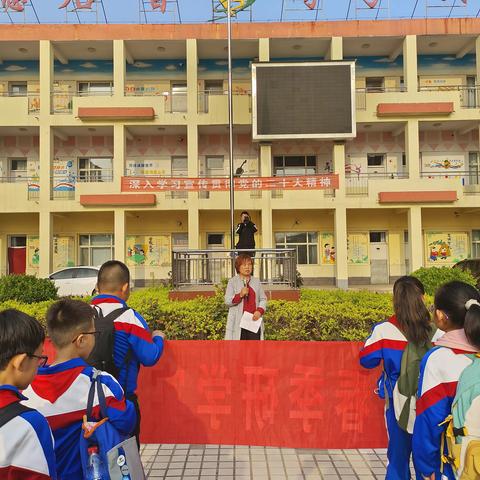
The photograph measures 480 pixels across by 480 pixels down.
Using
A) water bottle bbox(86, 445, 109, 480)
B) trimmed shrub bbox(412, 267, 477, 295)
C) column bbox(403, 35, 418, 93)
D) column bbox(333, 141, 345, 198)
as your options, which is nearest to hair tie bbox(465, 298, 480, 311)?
water bottle bbox(86, 445, 109, 480)

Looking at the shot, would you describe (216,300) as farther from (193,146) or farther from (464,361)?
(193,146)

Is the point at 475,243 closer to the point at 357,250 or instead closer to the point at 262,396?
the point at 357,250

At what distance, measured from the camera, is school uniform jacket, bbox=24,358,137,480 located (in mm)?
1910

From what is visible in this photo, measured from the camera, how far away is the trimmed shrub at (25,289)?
7.36 m

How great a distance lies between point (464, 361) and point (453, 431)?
0.32m

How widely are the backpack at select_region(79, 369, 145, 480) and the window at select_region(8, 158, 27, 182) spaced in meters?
22.5

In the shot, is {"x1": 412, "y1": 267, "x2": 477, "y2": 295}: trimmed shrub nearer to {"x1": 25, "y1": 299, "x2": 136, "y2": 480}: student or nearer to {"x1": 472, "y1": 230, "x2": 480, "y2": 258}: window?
{"x1": 25, "y1": 299, "x2": 136, "y2": 480}: student

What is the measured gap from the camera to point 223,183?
59.5ft

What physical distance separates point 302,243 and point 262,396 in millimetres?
17792

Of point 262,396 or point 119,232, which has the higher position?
point 119,232

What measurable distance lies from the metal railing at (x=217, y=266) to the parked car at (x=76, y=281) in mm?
6765

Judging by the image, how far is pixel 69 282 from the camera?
1636 cm

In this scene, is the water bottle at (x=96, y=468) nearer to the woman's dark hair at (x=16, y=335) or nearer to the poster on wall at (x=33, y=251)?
the woman's dark hair at (x=16, y=335)

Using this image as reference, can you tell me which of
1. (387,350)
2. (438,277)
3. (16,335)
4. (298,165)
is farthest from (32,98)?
(16,335)
